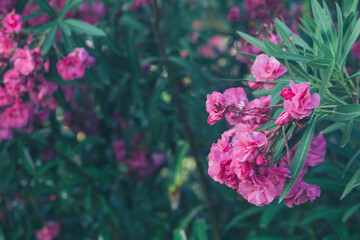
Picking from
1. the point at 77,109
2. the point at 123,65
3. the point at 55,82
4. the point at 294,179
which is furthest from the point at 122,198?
the point at 294,179

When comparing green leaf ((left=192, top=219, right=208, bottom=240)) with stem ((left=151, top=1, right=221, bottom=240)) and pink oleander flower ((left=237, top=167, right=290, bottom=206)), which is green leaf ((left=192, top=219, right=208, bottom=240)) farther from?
pink oleander flower ((left=237, top=167, right=290, bottom=206))

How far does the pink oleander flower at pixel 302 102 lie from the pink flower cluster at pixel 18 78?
2.71ft

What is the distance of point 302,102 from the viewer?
74cm

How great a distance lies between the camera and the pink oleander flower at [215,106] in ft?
2.77

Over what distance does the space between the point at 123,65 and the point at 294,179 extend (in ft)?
3.64

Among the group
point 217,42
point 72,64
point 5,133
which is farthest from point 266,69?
point 217,42

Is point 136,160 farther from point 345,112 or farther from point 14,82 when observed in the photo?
point 345,112

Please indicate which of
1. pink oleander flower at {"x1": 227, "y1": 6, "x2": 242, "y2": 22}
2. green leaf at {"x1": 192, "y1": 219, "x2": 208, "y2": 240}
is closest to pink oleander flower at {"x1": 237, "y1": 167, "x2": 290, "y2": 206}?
green leaf at {"x1": 192, "y1": 219, "x2": 208, "y2": 240}

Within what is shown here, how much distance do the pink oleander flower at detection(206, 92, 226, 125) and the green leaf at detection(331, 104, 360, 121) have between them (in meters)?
0.23

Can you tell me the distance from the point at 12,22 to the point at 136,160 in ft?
3.78

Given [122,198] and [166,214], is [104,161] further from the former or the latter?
[166,214]

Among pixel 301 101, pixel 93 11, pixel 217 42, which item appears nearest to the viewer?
pixel 301 101

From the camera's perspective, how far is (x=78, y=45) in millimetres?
1433

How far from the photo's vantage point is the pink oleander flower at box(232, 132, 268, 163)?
0.76 m
